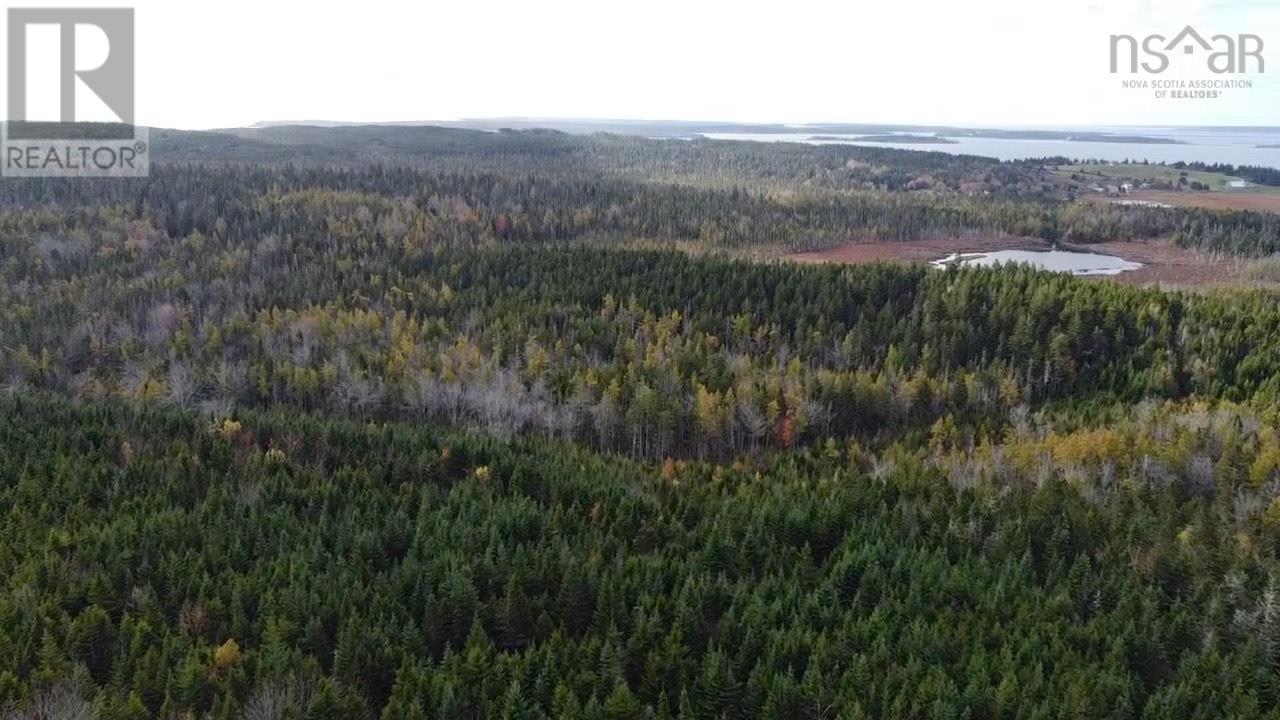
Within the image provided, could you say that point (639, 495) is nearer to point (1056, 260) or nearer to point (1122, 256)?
point (1056, 260)

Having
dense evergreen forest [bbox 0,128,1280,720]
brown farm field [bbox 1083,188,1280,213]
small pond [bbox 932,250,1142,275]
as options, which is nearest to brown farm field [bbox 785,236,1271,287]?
small pond [bbox 932,250,1142,275]

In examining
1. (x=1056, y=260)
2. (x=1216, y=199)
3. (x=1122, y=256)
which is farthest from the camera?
(x=1216, y=199)

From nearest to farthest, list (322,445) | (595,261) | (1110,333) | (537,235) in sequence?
(322,445), (1110,333), (595,261), (537,235)

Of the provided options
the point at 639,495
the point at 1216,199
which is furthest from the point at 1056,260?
the point at 639,495

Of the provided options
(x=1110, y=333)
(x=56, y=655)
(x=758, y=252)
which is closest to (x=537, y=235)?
(x=758, y=252)

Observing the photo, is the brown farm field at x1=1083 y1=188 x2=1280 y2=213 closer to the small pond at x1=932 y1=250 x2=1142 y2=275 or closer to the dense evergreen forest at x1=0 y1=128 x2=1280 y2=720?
the small pond at x1=932 y1=250 x2=1142 y2=275

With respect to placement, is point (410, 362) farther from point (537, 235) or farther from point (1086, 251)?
point (1086, 251)

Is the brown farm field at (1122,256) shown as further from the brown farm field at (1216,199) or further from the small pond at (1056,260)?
the brown farm field at (1216,199)
